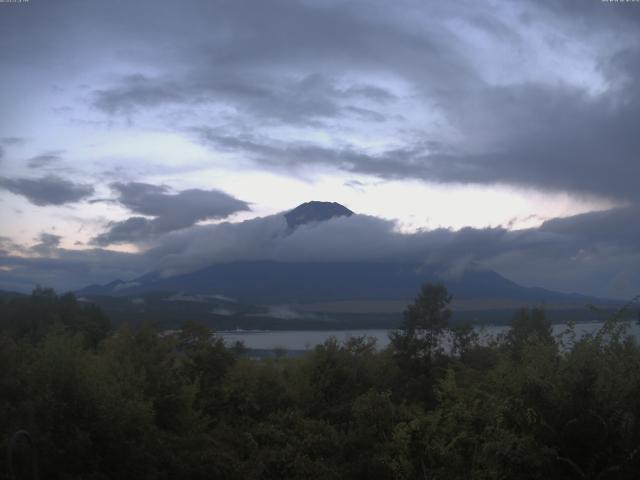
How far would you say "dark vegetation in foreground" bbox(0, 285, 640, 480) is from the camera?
27.7 feet

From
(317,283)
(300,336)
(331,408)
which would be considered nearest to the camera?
(331,408)

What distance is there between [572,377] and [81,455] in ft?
28.9

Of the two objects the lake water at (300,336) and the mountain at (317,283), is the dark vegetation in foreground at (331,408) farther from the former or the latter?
the mountain at (317,283)

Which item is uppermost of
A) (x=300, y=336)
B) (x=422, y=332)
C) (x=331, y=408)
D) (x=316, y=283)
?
(x=316, y=283)

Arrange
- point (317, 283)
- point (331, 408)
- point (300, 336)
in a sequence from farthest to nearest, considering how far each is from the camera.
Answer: point (317, 283) → point (300, 336) → point (331, 408)

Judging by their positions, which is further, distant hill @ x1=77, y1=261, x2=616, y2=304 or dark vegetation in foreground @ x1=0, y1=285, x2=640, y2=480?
distant hill @ x1=77, y1=261, x2=616, y2=304

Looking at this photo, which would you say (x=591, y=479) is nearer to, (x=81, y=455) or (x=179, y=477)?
(x=81, y=455)

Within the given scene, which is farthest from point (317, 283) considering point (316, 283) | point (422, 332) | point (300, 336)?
point (422, 332)

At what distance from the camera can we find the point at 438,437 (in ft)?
43.9

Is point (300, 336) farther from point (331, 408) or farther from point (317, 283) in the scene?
point (317, 283)

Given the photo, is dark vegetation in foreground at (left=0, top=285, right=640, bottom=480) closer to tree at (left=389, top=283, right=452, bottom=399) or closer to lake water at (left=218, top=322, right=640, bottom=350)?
tree at (left=389, top=283, right=452, bottom=399)

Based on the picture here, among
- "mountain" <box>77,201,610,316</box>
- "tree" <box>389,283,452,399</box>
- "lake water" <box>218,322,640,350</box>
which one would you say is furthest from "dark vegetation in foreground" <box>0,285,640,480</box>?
"mountain" <box>77,201,610,316</box>

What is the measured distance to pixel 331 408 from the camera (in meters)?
25.1

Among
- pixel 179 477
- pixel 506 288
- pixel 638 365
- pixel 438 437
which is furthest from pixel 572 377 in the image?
pixel 506 288
